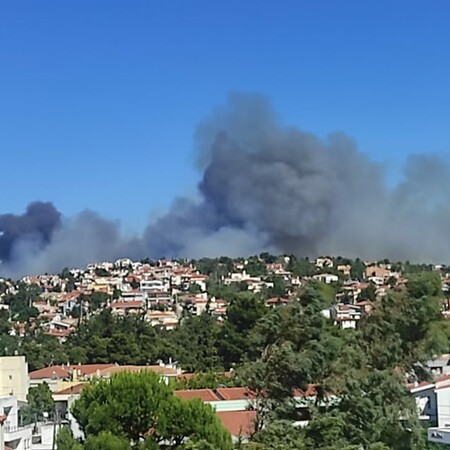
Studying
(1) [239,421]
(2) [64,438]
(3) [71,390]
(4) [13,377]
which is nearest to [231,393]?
(1) [239,421]

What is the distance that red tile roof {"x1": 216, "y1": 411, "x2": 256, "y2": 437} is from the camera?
16.0 metres

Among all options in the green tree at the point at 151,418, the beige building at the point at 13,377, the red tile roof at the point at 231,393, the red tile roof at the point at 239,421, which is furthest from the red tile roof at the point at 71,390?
the green tree at the point at 151,418

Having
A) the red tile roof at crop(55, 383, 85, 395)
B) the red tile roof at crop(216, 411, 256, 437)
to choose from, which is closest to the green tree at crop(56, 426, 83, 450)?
the red tile roof at crop(216, 411, 256, 437)

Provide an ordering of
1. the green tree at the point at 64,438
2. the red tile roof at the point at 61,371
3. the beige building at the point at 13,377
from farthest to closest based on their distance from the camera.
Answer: the red tile roof at the point at 61,371, the beige building at the point at 13,377, the green tree at the point at 64,438

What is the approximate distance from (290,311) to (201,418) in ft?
9.88

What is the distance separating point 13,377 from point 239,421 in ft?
42.3

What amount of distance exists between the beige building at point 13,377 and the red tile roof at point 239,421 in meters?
10.6

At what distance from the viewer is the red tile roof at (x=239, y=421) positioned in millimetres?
16034

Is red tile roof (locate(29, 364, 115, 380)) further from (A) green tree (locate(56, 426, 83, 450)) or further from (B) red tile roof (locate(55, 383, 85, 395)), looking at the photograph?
(A) green tree (locate(56, 426, 83, 450))

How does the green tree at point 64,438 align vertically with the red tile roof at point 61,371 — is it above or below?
below

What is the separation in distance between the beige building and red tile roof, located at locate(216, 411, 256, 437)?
10.6m

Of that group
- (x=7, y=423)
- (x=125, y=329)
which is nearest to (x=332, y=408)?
(x=7, y=423)

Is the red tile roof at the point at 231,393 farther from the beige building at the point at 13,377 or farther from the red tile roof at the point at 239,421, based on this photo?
the beige building at the point at 13,377

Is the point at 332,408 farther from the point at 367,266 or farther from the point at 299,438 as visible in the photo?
the point at 367,266
